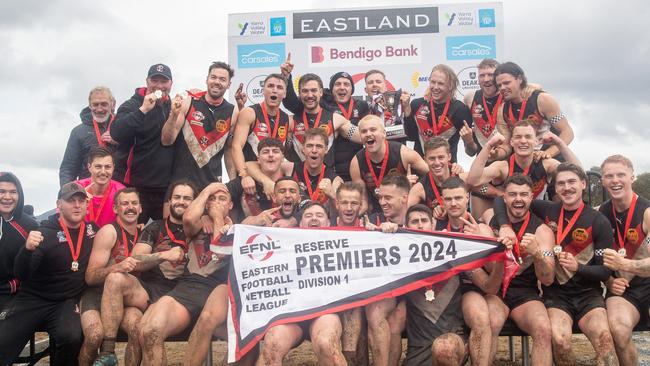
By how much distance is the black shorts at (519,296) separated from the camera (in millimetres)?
5207

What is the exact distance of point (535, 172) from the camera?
608 cm

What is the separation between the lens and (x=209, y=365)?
5.51 m

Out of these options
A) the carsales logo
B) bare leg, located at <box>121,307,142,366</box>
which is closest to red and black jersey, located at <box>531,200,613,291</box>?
bare leg, located at <box>121,307,142,366</box>

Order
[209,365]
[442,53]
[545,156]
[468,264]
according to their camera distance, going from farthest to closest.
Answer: [442,53], [545,156], [209,365], [468,264]

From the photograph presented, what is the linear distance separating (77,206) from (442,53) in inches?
301

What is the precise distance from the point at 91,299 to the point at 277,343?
6.22ft

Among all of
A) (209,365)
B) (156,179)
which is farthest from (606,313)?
(156,179)

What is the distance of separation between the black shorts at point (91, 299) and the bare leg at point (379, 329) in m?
2.44

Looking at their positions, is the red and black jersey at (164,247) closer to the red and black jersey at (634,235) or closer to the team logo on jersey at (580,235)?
the team logo on jersey at (580,235)

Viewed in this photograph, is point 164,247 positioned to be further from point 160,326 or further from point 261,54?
point 261,54

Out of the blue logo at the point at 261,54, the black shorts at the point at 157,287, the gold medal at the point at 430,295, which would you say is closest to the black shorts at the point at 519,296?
the gold medal at the point at 430,295

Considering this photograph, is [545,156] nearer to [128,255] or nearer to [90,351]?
[128,255]

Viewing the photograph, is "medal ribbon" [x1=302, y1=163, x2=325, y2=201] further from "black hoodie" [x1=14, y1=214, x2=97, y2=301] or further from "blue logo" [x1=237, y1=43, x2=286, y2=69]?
"blue logo" [x1=237, y1=43, x2=286, y2=69]

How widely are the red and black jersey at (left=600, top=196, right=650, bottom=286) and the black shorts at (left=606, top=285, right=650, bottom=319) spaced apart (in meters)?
0.06
